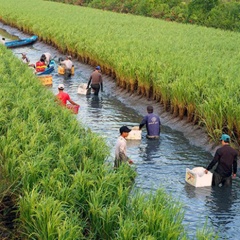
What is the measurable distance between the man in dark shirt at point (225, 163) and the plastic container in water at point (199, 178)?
0.37ft

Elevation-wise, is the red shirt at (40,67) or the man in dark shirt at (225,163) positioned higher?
the man in dark shirt at (225,163)

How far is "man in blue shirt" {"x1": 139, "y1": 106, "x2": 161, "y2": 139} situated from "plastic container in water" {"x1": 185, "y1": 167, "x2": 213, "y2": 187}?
3141mm

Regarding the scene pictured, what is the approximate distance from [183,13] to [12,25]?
1553 cm

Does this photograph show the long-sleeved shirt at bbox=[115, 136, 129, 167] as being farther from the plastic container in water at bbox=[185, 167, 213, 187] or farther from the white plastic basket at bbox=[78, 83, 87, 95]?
the white plastic basket at bbox=[78, 83, 87, 95]

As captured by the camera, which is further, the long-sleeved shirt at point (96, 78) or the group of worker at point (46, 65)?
the group of worker at point (46, 65)

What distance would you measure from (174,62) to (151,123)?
5.45 m

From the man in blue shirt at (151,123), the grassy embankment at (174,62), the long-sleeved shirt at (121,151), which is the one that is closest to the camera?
the long-sleeved shirt at (121,151)

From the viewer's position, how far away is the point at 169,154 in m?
13.4

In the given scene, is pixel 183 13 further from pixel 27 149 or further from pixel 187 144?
pixel 27 149

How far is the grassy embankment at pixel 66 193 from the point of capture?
689 cm

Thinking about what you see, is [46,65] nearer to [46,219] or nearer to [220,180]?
[220,180]

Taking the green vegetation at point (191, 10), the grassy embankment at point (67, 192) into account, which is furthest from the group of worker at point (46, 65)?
the green vegetation at point (191, 10)

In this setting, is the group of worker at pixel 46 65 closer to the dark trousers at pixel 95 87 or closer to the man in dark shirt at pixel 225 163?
the dark trousers at pixel 95 87

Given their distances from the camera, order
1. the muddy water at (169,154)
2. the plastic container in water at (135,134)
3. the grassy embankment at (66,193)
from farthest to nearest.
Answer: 1. the plastic container in water at (135,134)
2. the muddy water at (169,154)
3. the grassy embankment at (66,193)
